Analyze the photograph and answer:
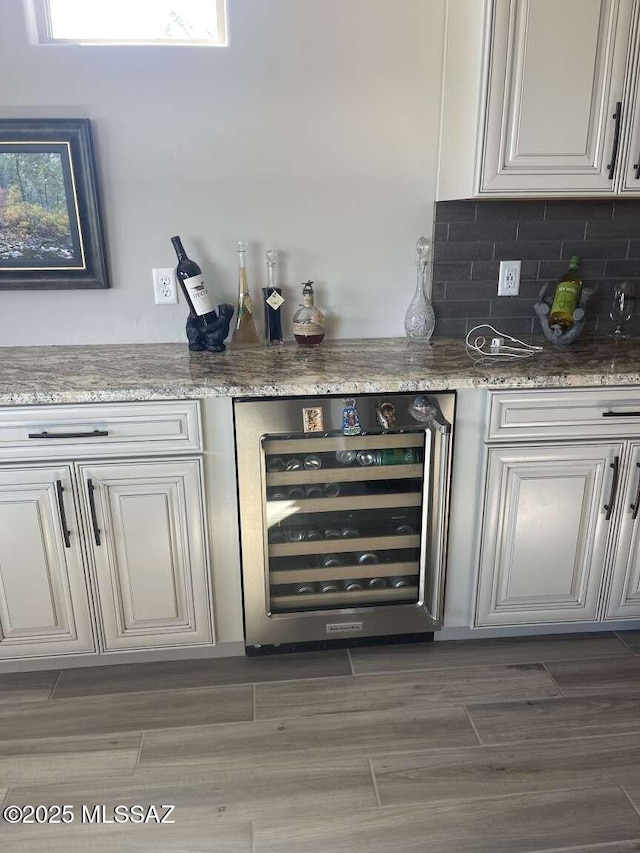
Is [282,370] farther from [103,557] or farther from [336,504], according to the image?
[103,557]

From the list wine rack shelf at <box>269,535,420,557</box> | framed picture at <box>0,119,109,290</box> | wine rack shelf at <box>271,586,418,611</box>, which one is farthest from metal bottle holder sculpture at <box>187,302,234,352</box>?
wine rack shelf at <box>271,586,418,611</box>

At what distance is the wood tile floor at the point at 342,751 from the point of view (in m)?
1.49

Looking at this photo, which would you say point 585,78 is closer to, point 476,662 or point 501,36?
point 501,36

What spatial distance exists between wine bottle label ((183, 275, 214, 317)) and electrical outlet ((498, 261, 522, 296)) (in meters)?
1.07

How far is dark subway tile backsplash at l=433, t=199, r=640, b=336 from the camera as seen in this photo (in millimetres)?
2273

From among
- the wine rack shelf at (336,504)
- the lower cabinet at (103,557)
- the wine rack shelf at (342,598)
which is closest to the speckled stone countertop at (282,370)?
the lower cabinet at (103,557)

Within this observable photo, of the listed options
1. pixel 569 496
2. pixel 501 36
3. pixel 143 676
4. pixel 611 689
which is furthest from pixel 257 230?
pixel 611 689

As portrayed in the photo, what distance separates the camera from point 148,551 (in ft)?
6.14

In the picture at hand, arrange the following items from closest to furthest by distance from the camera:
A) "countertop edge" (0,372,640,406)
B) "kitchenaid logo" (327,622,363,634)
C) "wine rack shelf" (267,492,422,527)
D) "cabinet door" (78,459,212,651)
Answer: "countertop edge" (0,372,640,406) < "cabinet door" (78,459,212,651) < "wine rack shelf" (267,492,422,527) < "kitchenaid logo" (327,622,363,634)

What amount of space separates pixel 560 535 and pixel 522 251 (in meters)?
1.04

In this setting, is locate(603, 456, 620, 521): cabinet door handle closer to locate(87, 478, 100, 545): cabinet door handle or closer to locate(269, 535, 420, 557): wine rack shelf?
locate(269, 535, 420, 557): wine rack shelf

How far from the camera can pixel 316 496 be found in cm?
194

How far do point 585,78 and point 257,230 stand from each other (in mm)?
1123

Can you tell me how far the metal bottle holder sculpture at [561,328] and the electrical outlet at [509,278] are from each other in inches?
4.9
